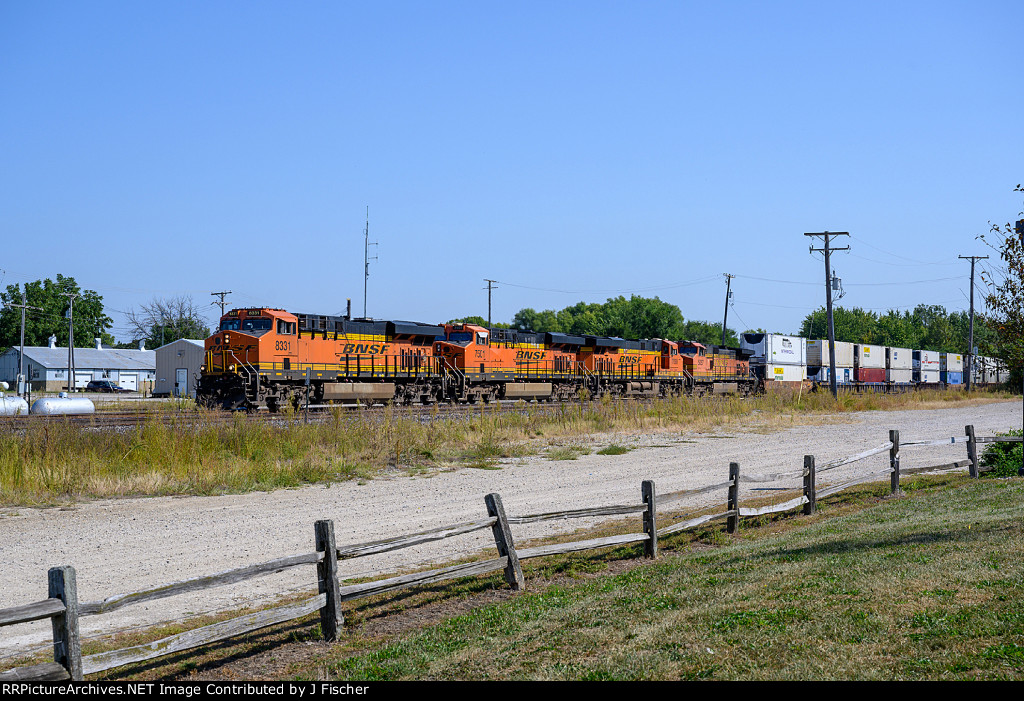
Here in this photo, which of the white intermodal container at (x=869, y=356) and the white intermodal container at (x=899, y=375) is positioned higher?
the white intermodal container at (x=869, y=356)

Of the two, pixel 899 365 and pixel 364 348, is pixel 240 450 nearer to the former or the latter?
pixel 364 348

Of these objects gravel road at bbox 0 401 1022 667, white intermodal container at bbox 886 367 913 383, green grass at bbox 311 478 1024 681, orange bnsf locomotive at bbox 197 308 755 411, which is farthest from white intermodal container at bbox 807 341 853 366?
green grass at bbox 311 478 1024 681

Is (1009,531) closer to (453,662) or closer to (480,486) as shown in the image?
(453,662)

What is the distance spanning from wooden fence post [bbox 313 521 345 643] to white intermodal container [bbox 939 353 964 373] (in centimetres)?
8398

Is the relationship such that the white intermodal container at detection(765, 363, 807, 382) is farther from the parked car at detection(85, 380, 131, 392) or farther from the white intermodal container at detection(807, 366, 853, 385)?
the parked car at detection(85, 380, 131, 392)

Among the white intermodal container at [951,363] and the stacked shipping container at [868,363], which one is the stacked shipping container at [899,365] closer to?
the stacked shipping container at [868,363]

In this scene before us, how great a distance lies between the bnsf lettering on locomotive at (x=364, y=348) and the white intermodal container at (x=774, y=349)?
106 feet

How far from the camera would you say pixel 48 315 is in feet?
318

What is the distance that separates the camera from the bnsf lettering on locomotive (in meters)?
33.2

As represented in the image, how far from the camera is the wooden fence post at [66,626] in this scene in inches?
206

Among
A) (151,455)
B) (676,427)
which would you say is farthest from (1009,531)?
(676,427)

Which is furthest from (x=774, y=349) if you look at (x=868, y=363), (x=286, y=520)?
(x=286, y=520)

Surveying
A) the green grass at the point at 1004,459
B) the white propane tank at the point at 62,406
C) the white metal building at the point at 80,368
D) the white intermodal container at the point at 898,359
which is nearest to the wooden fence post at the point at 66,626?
the green grass at the point at 1004,459

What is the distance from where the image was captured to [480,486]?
16.6m
